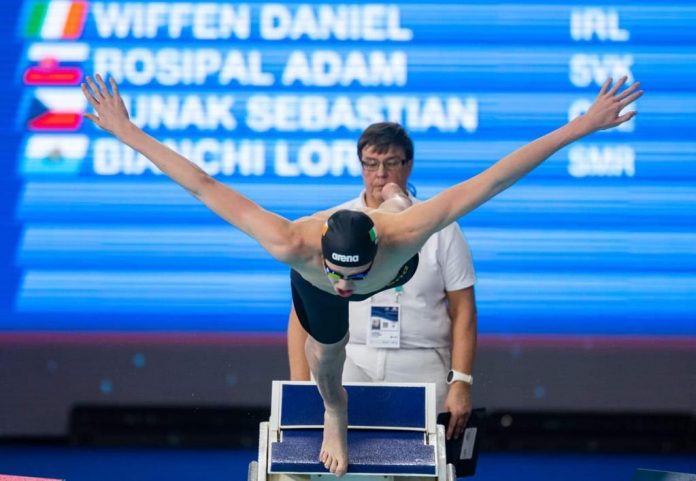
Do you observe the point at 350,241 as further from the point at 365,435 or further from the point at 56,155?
the point at 56,155

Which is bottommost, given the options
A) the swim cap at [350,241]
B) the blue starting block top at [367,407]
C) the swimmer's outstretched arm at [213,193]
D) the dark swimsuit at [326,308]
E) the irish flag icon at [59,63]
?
the blue starting block top at [367,407]

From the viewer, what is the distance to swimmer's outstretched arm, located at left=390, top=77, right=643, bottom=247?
363cm

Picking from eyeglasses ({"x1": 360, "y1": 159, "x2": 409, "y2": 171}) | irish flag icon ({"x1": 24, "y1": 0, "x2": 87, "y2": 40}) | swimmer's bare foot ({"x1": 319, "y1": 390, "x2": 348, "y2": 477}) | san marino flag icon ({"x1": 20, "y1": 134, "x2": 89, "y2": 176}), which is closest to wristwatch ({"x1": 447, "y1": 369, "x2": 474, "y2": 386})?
swimmer's bare foot ({"x1": 319, "y1": 390, "x2": 348, "y2": 477})

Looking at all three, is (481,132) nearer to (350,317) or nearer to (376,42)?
(376,42)

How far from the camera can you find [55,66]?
6.39 meters

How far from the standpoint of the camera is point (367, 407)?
13.6 feet

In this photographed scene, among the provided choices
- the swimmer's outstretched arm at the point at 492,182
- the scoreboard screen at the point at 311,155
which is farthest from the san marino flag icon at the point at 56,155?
the swimmer's outstretched arm at the point at 492,182

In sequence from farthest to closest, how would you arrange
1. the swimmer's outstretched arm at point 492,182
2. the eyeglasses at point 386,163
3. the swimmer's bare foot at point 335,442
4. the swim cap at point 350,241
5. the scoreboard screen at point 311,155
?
the scoreboard screen at point 311,155
the eyeglasses at point 386,163
the swimmer's bare foot at point 335,442
the swimmer's outstretched arm at point 492,182
the swim cap at point 350,241

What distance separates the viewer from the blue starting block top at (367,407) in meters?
4.07

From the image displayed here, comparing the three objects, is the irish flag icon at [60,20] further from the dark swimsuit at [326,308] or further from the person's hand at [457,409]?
the person's hand at [457,409]

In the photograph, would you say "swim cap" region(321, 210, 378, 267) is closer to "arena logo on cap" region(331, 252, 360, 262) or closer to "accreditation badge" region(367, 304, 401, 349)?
"arena logo on cap" region(331, 252, 360, 262)

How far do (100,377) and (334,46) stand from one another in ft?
7.60

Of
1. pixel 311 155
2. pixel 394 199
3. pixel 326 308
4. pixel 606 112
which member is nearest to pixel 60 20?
pixel 311 155

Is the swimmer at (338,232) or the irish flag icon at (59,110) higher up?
the irish flag icon at (59,110)
